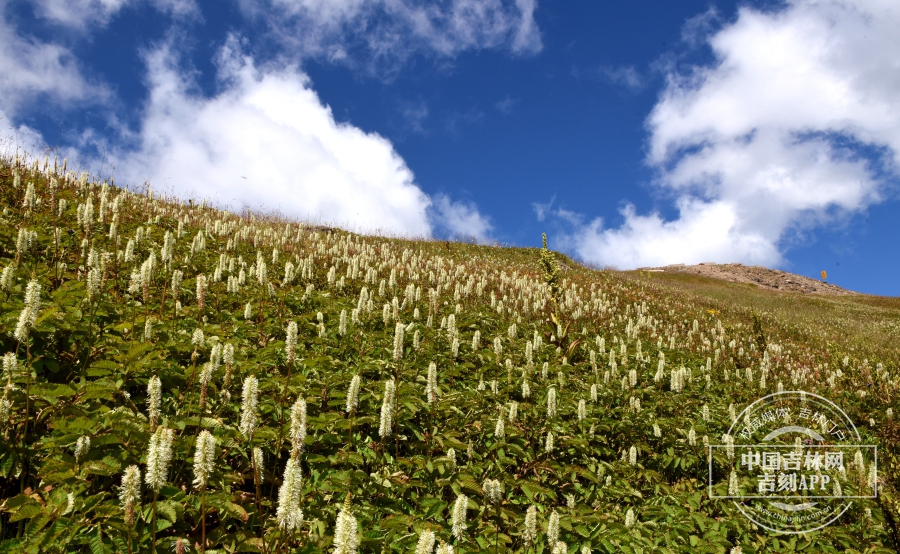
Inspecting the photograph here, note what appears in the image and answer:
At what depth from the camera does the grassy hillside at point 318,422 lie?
3.44 metres

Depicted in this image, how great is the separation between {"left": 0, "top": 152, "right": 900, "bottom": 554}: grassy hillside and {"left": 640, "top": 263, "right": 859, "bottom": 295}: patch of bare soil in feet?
234

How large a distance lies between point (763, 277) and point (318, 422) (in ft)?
298

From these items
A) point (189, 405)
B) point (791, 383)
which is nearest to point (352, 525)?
point (189, 405)

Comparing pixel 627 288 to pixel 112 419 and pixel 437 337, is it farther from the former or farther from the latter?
pixel 112 419

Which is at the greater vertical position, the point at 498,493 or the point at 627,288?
the point at 627,288

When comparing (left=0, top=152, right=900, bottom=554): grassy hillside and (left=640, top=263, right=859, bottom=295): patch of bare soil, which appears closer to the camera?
(left=0, top=152, right=900, bottom=554): grassy hillside

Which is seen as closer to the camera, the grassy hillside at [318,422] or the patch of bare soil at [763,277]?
the grassy hillside at [318,422]

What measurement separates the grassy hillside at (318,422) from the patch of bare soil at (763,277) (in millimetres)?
71224

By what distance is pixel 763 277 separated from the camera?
7656 cm

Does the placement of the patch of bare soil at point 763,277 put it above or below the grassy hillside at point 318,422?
above

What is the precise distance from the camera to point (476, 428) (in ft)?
20.9

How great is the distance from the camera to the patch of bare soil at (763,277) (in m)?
71.6

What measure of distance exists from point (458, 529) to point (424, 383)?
4.15 m

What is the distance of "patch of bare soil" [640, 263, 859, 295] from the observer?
71.6 meters
